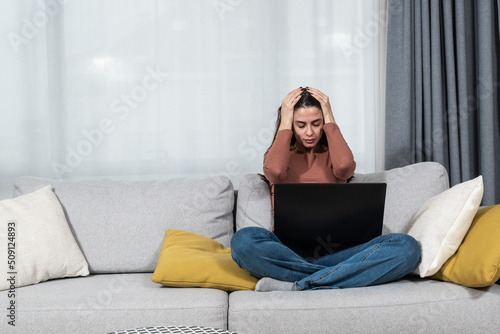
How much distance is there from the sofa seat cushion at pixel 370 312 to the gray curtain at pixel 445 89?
4.02ft

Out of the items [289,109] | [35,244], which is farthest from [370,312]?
[35,244]

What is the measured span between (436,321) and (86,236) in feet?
4.54

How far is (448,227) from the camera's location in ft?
5.45

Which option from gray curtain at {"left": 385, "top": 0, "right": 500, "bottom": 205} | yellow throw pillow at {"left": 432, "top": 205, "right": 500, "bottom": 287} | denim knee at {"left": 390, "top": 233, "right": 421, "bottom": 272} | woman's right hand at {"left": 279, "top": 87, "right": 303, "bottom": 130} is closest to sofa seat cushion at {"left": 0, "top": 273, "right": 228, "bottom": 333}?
denim knee at {"left": 390, "top": 233, "right": 421, "bottom": 272}

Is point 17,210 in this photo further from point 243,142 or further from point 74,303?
point 243,142

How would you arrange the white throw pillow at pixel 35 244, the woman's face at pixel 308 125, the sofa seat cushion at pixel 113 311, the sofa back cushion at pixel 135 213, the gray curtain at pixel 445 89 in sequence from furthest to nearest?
the gray curtain at pixel 445 89 → the woman's face at pixel 308 125 → the sofa back cushion at pixel 135 213 → the white throw pillow at pixel 35 244 → the sofa seat cushion at pixel 113 311

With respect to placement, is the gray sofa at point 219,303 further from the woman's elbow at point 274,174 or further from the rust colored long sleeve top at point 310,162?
the woman's elbow at point 274,174

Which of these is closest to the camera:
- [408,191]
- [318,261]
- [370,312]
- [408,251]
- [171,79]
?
[370,312]

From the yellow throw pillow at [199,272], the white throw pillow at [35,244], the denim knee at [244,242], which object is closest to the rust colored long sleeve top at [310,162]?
the denim knee at [244,242]

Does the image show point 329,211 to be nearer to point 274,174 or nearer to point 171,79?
Result: point 274,174

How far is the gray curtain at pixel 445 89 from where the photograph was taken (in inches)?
104

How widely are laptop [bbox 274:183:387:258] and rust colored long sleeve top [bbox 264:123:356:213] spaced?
0.39m

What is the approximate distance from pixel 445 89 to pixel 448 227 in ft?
4.32

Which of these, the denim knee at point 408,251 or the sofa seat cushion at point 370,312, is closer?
the sofa seat cushion at point 370,312
